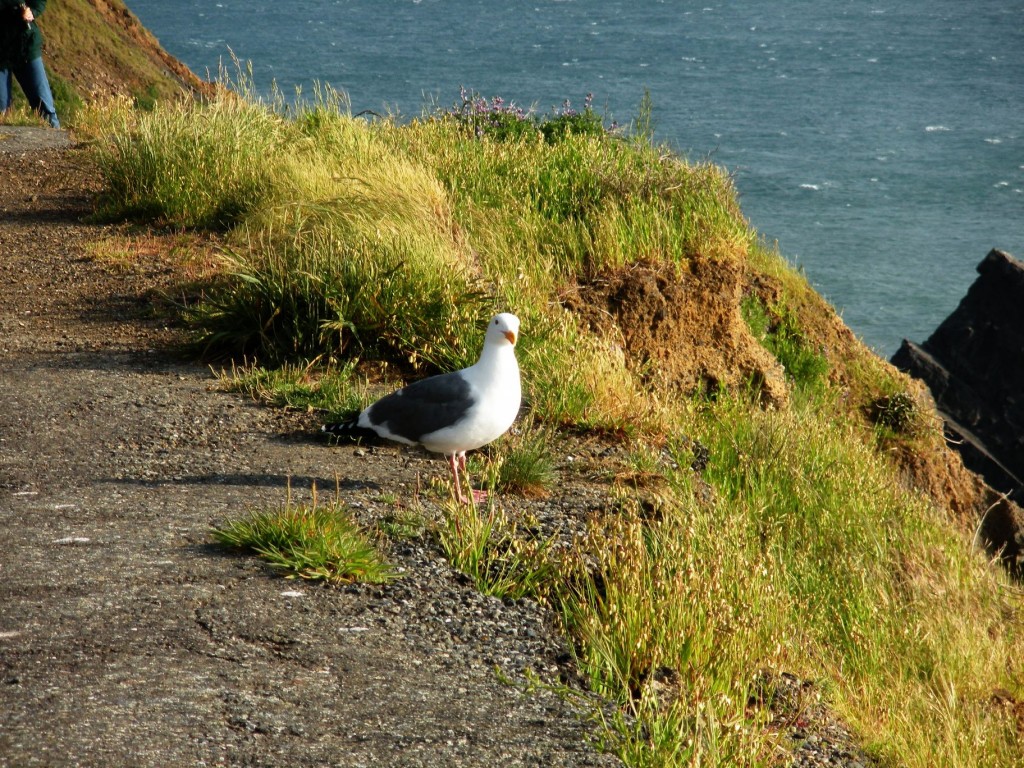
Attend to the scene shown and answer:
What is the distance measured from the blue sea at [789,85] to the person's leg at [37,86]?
25.8ft

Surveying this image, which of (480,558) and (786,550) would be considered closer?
(480,558)

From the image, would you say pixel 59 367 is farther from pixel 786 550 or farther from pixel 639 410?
pixel 786 550

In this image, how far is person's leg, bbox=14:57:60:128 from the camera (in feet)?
45.8

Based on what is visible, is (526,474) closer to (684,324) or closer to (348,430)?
(348,430)

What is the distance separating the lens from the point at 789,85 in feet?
281

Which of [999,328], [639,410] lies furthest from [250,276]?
[999,328]

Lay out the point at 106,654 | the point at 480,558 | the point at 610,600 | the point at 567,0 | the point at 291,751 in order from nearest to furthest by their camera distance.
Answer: the point at 291,751, the point at 106,654, the point at 610,600, the point at 480,558, the point at 567,0

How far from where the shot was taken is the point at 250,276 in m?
7.57

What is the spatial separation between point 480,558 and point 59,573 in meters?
1.67

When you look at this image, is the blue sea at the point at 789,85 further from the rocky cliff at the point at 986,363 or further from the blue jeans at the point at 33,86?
the blue jeans at the point at 33,86

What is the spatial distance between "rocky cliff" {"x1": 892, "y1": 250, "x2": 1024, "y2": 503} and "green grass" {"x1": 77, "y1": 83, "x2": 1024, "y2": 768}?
16.0 m

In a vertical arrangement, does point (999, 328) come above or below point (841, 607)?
below

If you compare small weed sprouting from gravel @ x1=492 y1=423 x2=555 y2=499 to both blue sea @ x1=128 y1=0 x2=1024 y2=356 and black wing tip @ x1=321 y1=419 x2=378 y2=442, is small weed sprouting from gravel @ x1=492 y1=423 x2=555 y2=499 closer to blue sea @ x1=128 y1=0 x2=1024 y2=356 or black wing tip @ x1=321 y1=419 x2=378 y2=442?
black wing tip @ x1=321 y1=419 x2=378 y2=442

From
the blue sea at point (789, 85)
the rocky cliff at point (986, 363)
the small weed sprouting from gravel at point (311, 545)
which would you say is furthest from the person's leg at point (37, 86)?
the rocky cliff at point (986, 363)
